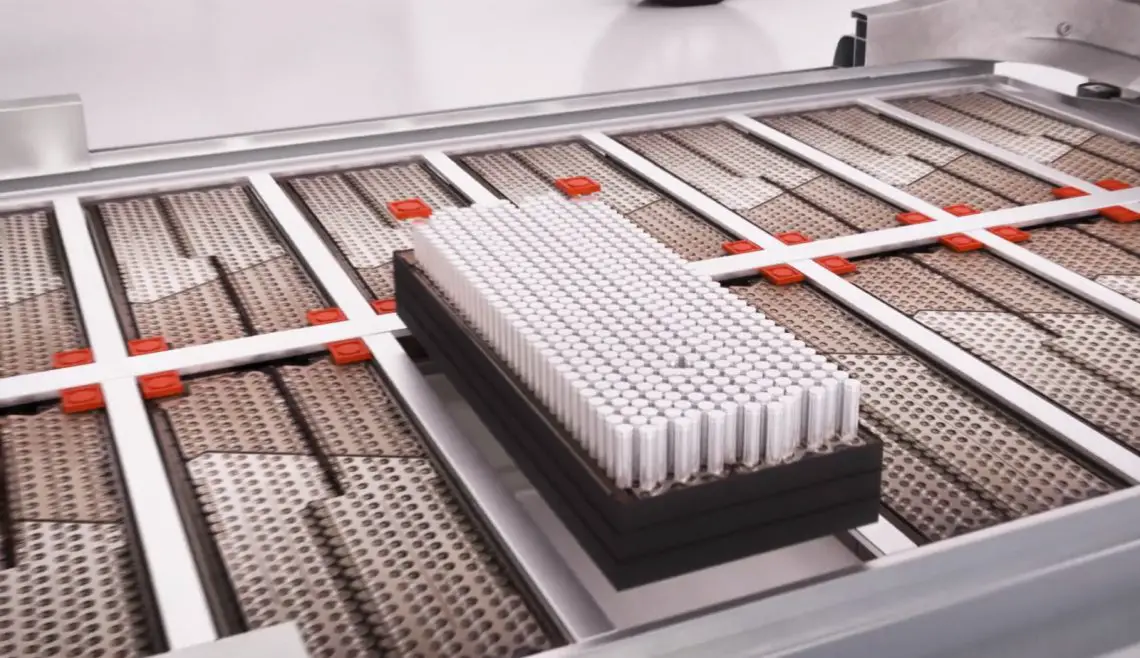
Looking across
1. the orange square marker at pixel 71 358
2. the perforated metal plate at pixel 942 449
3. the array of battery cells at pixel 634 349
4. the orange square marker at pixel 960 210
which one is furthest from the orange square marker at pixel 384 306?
the orange square marker at pixel 960 210

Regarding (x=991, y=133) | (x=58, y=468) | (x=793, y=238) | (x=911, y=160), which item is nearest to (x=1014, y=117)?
(x=991, y=133)

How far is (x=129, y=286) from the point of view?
Answer: 2.48 meters

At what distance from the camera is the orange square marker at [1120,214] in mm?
2762

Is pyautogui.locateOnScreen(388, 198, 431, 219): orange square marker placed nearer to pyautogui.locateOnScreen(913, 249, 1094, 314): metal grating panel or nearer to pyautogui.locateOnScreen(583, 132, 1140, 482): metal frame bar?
pyautogui.locateOnScreen(583, 132, 1140, 482): metal frame bar

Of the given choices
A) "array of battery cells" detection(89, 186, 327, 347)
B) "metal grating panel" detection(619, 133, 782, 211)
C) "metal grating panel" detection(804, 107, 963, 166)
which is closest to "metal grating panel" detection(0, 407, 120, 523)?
"array of battery cells" detection(89, 186, 327, 347)

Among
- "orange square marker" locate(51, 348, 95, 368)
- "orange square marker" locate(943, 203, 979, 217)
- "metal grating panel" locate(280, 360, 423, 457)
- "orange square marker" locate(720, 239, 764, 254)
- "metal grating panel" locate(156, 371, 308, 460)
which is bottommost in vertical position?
"orange square marker" locate(943, 203, 979, 217)

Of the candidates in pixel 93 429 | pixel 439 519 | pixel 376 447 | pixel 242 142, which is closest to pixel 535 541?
pixel 439 519

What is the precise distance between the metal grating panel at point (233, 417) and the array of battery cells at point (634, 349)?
327 mm

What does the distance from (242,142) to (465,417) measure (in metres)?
1.27

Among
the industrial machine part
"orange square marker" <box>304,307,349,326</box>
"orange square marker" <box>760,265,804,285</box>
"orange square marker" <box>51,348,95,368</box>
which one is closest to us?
the industrial machine part

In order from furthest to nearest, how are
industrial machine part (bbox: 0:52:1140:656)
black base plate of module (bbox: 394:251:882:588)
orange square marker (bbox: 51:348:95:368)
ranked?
orange square marker (bbox: 51:348:95:368)
industrial machine part (bbox: 0:52:1140:656)
black base plate of module (bbox: 394:251:882:588)

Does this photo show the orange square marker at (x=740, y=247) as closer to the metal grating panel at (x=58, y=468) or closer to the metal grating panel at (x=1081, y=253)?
the metal grating panel at (x=1081, y=253)

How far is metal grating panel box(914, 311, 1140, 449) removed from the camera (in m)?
1.97

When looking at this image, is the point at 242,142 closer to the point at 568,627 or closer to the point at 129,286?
the point at 129,286
